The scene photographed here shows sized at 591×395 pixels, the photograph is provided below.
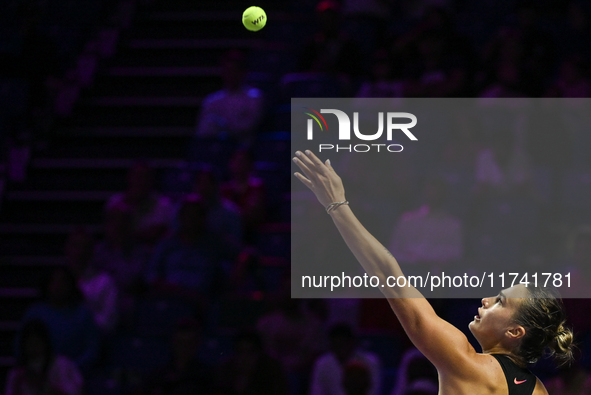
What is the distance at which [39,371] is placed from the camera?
206 inches

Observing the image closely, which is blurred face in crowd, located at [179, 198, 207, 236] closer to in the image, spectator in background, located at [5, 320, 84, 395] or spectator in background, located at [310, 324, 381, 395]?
spectator in background, located at [5, 320, 84, 395]

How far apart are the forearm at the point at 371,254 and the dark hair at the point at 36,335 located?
323 centimetres

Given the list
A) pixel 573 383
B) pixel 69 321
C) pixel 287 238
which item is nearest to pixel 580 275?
pixel 573 383

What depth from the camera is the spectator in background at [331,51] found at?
6848 mm

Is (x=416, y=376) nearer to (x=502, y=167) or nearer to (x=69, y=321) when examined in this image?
(x=502, y=167)

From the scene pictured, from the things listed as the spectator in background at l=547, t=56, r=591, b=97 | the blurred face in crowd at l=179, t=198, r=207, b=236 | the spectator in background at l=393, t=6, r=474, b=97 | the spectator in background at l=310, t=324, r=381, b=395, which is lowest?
the spectator in background at l=310, t=324, r=381, b=395

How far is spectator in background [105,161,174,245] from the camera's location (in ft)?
20.5

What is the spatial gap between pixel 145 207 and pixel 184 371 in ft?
5.42

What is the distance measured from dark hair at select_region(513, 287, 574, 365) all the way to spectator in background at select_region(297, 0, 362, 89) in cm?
440

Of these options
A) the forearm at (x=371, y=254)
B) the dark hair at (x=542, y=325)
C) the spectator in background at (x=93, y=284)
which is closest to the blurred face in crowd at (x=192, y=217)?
the spectator in background at (x=93, y=284)

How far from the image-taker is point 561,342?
2549 millimetres

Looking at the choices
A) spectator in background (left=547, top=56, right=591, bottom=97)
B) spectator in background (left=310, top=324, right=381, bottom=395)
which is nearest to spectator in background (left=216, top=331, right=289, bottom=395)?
spectator in background (left=310, top=324, right=381, bottom=395)

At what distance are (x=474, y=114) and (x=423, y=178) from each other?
0.73 m

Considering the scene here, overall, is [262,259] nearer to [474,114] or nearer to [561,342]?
[474,114]
